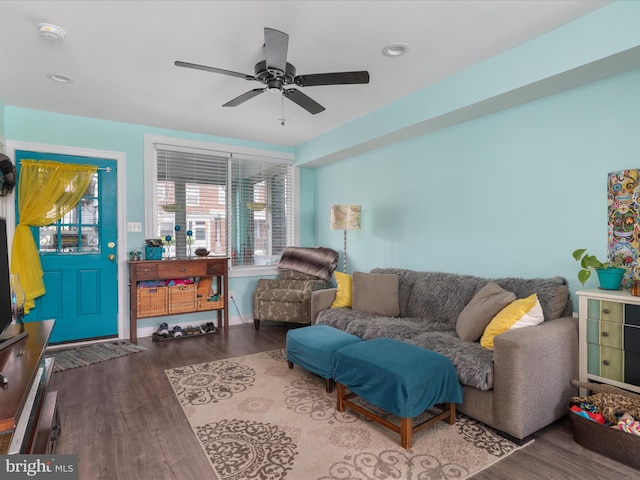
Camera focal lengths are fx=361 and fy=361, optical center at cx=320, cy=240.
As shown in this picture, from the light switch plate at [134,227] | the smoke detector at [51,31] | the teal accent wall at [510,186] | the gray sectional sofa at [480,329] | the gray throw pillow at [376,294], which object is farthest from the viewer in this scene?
the light switch plate at [134,227]

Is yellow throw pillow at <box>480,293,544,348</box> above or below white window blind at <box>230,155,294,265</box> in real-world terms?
below

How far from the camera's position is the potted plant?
2.34 meters

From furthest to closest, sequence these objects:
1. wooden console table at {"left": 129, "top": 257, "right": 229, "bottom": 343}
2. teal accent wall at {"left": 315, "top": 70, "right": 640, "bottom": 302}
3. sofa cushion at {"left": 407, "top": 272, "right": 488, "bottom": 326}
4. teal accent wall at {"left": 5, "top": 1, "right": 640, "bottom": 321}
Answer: wooden console table at {"left": 129, "top": 257, "right": 229, "bottom": 343} < sofa cushion at {"left": 407, "top": 272, "right": 488, "bottom": 326} < teal accent wall at {"left": 315, "top": 70, "right": 640, "bottom": 302} < teal accent wall at {"left": 5, "top": 1, "right": 640, "bottom": 321}

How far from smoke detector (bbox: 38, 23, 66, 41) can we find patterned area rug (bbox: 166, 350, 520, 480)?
8.76ft

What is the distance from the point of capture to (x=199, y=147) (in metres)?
4.81

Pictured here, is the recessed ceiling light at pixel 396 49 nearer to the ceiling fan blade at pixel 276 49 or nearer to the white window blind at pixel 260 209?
the ceiling fan blade at pixel 276 49

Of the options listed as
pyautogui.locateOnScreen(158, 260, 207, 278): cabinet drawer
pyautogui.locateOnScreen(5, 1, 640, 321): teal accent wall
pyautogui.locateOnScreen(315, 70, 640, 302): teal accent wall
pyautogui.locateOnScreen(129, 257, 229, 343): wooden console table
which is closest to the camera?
pyautogui.locateOnScreen(5, 1, 640, 321): teal accent wall

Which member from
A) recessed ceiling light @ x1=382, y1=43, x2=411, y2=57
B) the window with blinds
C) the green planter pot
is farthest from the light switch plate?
the green planter pot

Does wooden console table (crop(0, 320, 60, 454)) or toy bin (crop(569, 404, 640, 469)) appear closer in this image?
wooden console table (crop(0, 320, 60, 454))

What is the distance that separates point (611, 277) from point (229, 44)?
3.03 m

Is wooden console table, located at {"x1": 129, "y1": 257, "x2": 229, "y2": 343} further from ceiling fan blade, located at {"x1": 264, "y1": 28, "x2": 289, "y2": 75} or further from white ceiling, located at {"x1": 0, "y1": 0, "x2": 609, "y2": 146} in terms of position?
ceiling fan blade, located at {"x1": 264, "y1": 28, "x2": 289, "y2": 75}

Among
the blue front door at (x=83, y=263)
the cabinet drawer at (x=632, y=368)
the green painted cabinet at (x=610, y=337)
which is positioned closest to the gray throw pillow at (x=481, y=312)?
the green painted cabinet at (x=610, y=337)

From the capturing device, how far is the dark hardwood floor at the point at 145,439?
1861 millimetres

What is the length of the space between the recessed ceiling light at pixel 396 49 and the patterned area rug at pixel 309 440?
8.56 ft
